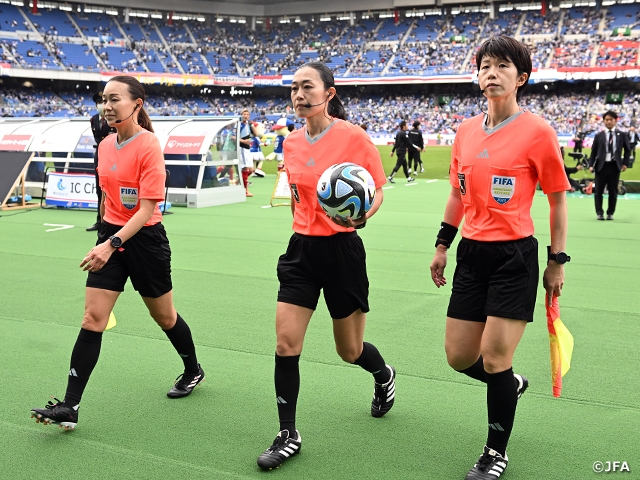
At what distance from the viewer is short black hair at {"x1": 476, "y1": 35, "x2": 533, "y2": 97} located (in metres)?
3.26

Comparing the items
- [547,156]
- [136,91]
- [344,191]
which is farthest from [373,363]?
[136,91]

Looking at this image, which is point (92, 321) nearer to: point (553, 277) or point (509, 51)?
point (553, 277)

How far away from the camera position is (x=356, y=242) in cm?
375

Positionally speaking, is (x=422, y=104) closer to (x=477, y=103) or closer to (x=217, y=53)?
(x=477, y=103)

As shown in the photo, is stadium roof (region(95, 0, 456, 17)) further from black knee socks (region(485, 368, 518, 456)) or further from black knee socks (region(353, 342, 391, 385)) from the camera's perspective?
black knee socks (region(485, 368, 518, 456))

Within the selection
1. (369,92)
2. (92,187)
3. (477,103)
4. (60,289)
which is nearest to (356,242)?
(60,289)

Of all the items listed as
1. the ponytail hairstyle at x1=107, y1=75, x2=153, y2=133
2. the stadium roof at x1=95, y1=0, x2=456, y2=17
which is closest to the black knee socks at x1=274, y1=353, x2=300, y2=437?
the ponytail hairstyle at x1=107, y1=75, x2=153, y2=133

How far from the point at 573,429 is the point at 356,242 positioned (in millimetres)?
1629

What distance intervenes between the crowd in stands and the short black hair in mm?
48079

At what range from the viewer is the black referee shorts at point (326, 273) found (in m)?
3.67

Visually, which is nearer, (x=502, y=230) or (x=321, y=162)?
(x=502, y=230)

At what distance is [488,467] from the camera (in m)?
3.33

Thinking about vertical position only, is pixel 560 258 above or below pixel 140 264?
above

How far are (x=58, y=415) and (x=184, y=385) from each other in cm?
93
